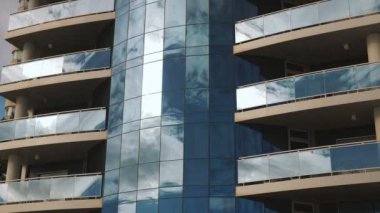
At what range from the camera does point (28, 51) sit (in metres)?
39.3

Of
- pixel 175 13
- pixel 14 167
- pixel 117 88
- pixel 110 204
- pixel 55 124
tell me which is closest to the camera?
pixel 110 204

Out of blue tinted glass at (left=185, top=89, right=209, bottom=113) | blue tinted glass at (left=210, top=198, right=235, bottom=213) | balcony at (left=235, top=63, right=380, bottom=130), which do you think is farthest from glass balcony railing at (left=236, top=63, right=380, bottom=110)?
blue tinted glass at (left=210, top=198, right=235, bottom=213)

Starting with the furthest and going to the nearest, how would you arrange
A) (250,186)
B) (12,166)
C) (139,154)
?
(12,166)
(139,154)
(250,186)

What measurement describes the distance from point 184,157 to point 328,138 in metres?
7.49

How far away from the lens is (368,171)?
26.5 m

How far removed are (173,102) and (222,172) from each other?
4247mm

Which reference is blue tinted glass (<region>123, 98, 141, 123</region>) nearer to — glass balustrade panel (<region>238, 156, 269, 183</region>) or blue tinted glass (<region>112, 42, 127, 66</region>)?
blue tinted glass (<region>112, 42, 127, 66</region>)

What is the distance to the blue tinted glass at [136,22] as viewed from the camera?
3297 centimetres

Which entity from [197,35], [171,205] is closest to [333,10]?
[197,35]

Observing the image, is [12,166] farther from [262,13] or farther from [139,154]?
[262,13]

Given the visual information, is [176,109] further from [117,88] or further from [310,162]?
[310,162]

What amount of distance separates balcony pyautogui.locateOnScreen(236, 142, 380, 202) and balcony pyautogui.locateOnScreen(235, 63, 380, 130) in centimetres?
206

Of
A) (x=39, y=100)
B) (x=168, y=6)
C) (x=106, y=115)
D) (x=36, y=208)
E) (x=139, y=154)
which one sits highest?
(x=168, y=6)

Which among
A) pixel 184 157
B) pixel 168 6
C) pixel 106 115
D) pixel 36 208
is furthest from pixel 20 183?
pixel 168 6
